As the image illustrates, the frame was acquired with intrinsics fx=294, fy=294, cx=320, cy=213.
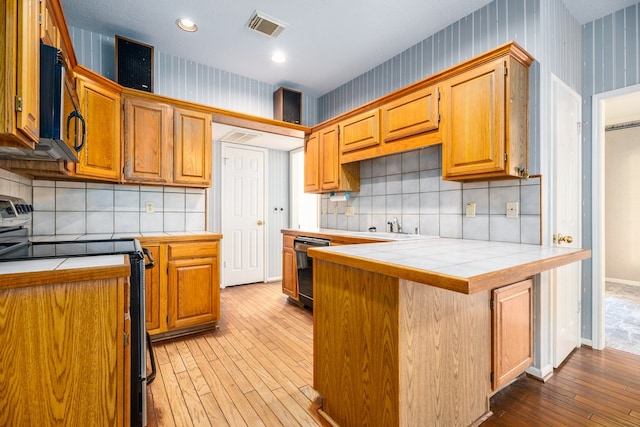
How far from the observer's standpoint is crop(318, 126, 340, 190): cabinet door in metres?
3.33

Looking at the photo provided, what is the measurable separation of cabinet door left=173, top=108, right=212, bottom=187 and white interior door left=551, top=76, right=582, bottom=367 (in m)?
2.93

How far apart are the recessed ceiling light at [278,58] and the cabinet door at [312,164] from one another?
2.90 feet

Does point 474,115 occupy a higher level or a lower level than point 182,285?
higher

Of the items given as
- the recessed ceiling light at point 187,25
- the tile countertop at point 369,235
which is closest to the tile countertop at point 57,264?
the tile countertop at point 369,235

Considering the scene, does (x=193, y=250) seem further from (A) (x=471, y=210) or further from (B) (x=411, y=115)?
(A) (x=471, y=210)

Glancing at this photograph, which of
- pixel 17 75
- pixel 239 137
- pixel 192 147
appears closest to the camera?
pixel 17 75

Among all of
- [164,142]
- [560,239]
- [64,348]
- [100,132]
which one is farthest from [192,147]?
[560,239]

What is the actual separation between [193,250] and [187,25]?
6.48 ft

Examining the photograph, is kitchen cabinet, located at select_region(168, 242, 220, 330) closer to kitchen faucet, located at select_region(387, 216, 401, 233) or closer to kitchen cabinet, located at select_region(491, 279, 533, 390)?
kitchen faucet, located at select_region(387, 216, 401, 233)

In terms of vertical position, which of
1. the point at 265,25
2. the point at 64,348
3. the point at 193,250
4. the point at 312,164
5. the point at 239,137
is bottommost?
the point at 64,348

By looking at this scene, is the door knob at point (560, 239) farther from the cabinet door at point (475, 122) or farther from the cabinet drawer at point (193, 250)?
the cabinet drawer at point (193, 250)

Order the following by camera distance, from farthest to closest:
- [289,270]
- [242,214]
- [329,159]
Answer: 1. [242,214]
2. [289,270]
3. [329,159]

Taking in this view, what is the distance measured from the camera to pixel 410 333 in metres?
1.23

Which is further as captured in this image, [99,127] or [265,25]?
[265,25]
